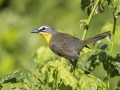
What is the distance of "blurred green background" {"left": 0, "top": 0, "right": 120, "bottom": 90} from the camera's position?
31.0 feet

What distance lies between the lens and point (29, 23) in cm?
1010

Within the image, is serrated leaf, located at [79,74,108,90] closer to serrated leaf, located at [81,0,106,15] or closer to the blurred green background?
serrated leaf, located at [81,0,106,15]

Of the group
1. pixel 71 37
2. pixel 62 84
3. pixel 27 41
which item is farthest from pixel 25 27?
pixel 62 84

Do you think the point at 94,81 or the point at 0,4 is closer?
the point at 94,81

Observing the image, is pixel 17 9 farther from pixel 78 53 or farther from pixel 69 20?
pixel 78 53

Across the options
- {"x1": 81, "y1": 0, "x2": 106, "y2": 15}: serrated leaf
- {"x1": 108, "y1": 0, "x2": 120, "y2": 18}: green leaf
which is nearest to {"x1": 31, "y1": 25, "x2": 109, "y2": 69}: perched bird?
{"x1": 81, "y1": 0, "x2": 106, "y2": 15}: serrated leaf

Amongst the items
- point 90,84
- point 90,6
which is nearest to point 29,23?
point 90,6

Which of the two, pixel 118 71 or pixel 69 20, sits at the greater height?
pixel 69 20

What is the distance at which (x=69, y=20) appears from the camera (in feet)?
32.7

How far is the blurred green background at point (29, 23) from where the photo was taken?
945 cm

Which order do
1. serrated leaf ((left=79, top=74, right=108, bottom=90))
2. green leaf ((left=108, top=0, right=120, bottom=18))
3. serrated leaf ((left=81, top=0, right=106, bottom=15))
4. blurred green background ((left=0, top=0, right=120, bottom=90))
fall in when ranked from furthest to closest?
1. blurred green background ((left=0, top=0, right=120, bottom=90))
2. serrated leaf ((left=81, top=0, right=106, bottom=15))
3. green leaf ((left=108, top=0, right=120, bottom=18))
4. serrated leaf ((left=79, top=74, right=108, bottom=90))

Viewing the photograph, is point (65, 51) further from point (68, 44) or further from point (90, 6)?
point (90, 6)

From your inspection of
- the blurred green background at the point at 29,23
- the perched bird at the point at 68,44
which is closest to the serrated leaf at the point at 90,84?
the perched bird at the point at 68,44

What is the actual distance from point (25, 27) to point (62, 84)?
597cm
